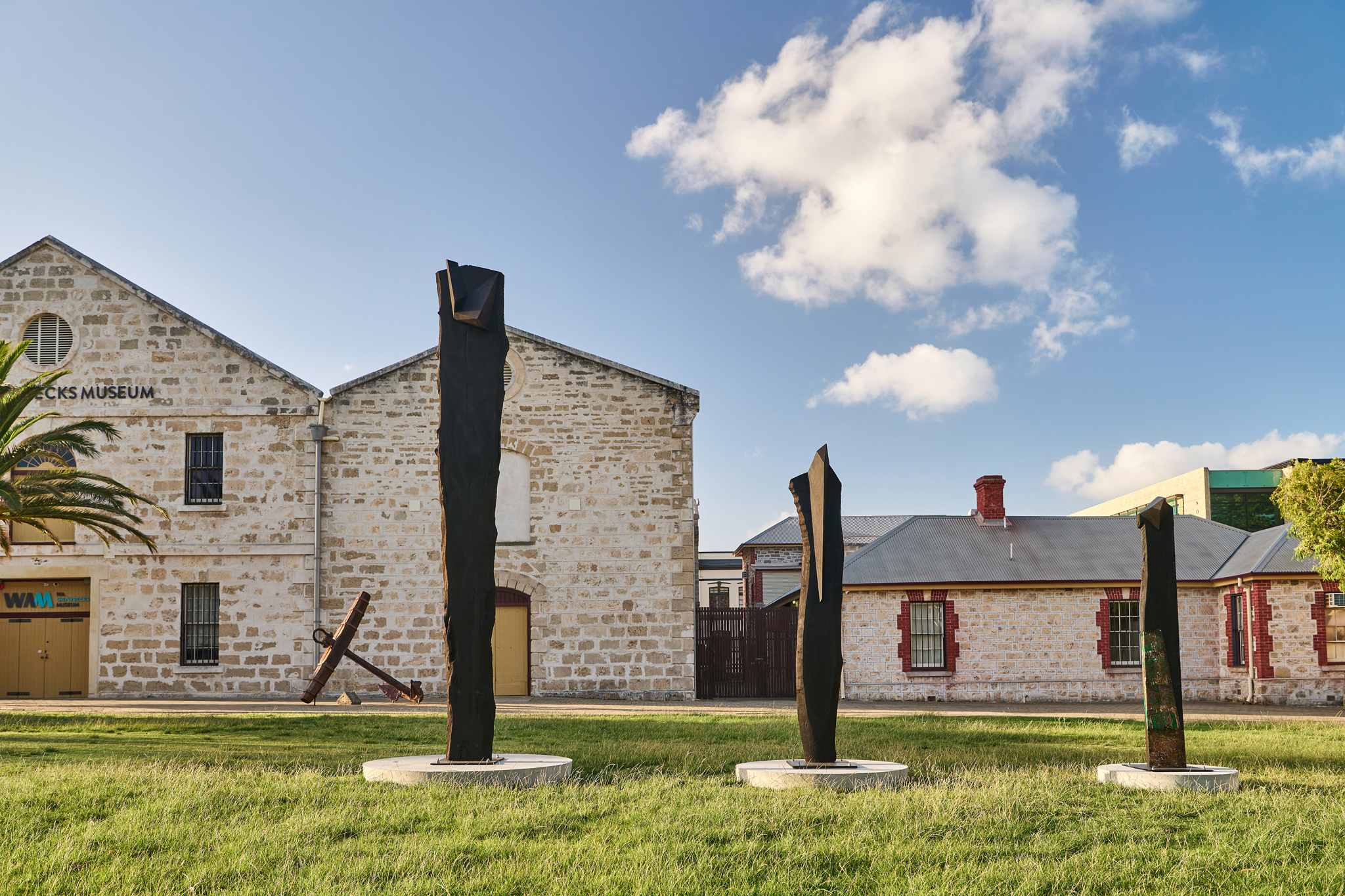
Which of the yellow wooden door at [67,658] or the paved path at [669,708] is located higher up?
the yellow wooden door at [67,658]

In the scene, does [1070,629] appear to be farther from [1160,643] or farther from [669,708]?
[1160,643]

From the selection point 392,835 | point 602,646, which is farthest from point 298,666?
point 392,835

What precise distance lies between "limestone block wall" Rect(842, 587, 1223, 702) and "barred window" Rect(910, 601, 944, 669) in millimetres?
305

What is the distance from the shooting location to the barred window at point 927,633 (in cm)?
2158

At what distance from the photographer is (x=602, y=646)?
20.6 meters

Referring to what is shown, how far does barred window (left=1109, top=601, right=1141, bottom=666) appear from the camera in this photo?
21.8 meters

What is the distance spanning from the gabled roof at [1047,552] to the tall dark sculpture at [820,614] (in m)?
12.7

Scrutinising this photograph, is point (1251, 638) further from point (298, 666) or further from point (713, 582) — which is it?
point (713, 582)

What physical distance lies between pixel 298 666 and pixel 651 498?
25.3 ft

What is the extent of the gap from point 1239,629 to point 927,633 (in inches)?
254

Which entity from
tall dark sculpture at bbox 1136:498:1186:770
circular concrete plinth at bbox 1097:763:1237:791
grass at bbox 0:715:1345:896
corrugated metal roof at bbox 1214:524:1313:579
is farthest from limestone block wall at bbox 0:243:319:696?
corrugated metal roof at bbox 1214:524:1313:579

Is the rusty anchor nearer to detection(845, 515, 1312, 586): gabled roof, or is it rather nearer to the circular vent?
the circular vent

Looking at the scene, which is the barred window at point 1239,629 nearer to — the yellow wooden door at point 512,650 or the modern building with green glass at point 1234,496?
the yellow wooden door at point 512,650

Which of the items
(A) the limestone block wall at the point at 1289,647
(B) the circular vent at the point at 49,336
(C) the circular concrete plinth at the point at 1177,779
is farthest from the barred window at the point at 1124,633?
(B) the circular vent at the point at 49,336
